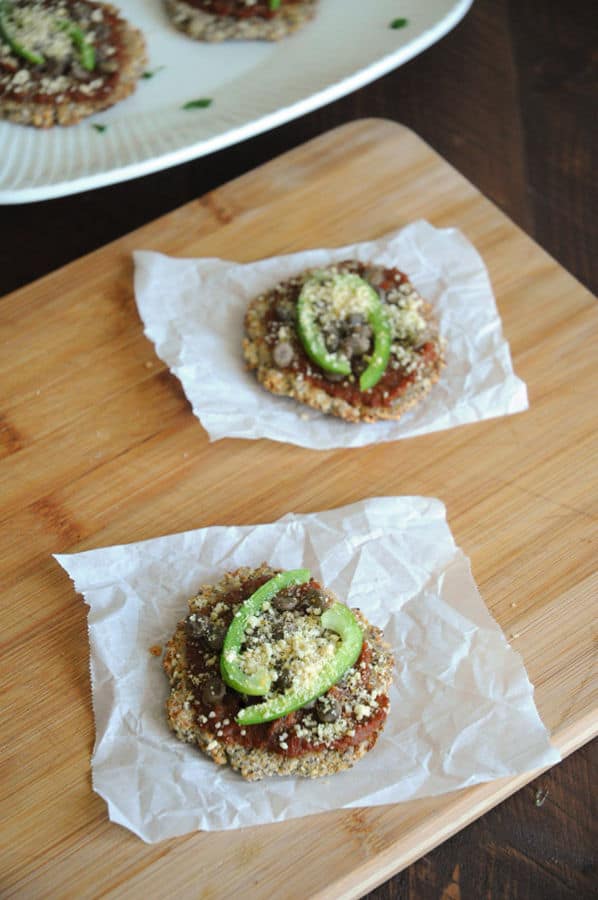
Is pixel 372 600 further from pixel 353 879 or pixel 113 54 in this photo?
pixel 113 54

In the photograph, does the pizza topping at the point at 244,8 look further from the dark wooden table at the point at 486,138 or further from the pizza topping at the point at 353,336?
the pizza topping at the point at 353,336

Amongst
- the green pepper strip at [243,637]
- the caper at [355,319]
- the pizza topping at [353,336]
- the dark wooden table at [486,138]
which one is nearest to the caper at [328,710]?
the green pepper strip at [243,637]

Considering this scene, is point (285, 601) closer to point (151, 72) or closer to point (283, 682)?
point (283, 682)

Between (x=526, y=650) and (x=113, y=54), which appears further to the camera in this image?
(x=113, y=54)

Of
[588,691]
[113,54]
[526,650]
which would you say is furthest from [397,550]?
[113,54]

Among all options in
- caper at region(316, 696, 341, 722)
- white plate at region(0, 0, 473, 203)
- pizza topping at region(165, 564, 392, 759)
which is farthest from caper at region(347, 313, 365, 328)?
caper at region(316, 696, 341, 722)

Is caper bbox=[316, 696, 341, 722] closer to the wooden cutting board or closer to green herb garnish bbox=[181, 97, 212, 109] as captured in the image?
the wooden cutting board

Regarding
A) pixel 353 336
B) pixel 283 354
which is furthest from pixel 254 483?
pixel 353 336
